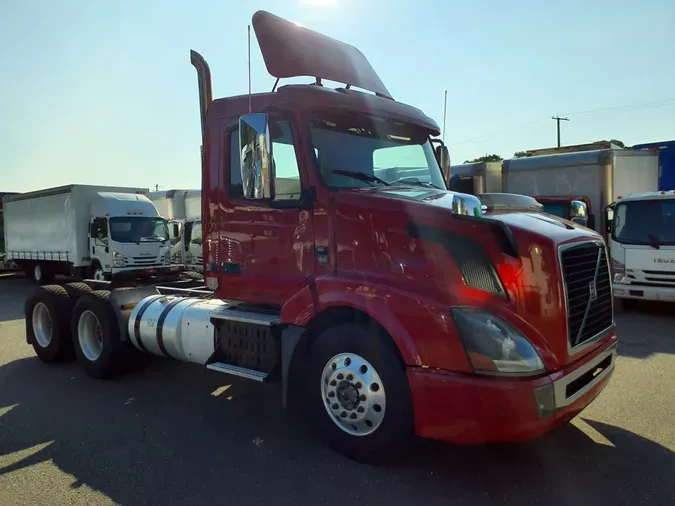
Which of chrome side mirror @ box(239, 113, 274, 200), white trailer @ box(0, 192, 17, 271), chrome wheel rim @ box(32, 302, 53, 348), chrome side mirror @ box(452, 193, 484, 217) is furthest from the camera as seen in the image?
white trailer @ box(0, 192, 17, 271)

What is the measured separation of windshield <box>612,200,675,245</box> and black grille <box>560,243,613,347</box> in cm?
645

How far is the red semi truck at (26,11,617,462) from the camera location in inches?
130

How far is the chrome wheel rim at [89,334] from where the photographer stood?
6.44 meters

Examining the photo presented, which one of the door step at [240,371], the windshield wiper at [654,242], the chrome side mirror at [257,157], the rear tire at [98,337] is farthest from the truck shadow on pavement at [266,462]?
the windshield wiper at [654,242]

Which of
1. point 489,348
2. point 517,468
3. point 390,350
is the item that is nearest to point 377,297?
point 390,350

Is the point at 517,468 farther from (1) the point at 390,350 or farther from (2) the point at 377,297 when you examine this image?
(2) the point at 377,297

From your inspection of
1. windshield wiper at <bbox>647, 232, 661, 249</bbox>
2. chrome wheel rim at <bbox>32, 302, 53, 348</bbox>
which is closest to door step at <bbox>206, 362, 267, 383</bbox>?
chrome wheel rim at <bbox>32, 302, 53, 348</bbox>

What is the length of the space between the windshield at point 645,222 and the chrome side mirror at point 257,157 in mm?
8257

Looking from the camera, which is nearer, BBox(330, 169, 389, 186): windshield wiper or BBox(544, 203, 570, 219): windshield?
BBox(330, 169, 389, 186): windshield wiper

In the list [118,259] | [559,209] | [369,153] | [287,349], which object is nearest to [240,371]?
[287,349]

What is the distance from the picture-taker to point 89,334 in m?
6.51

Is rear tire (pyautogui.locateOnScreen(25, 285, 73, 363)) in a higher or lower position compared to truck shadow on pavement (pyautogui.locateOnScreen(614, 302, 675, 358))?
higher

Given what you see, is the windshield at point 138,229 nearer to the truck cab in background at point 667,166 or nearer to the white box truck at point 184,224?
the white box truck at point 184,224

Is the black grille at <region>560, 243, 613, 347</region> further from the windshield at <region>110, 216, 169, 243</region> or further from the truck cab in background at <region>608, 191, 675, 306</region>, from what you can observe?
the windshield at <region>110, 216, 169, 243</region>
